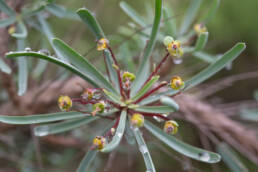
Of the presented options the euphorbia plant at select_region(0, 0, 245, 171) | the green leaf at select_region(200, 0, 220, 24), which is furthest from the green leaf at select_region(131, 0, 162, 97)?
the green leaf at select_region(200, 0, 220, 24)

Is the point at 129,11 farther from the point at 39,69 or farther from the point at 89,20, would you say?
the point at 39,69

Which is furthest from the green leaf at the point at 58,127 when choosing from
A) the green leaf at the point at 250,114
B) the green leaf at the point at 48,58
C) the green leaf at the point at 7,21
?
the green leaf at the point at 250,114

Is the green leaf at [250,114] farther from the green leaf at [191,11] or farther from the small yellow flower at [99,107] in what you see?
the small yellow flower at [99,107]

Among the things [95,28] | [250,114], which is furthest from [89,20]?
[250,114]

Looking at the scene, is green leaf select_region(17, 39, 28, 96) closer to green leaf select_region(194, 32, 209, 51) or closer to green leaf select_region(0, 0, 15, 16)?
green leaf select_region(0, 0, 15, 16)

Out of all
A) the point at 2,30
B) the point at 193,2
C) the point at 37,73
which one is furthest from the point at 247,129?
the point at 2,30

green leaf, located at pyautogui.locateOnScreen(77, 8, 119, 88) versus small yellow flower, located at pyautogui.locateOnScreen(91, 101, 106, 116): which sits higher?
green leaf, located at pyautogui.locateOnScreen(77, 8, 119, 88)
